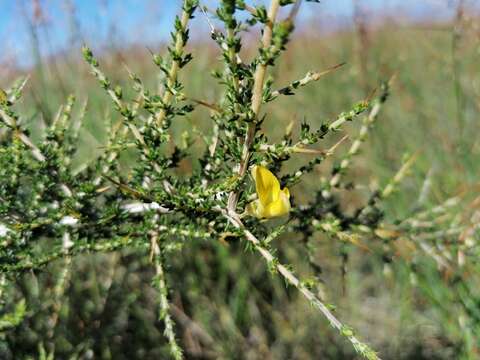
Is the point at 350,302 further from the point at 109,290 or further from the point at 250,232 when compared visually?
the point at 250,232

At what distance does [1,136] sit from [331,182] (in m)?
0.76

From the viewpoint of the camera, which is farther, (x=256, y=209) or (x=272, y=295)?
(x=272, y=295)

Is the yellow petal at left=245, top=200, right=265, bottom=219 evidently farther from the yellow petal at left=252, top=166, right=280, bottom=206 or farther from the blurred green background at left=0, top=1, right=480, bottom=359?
the blurred green background at left=0, top=1, right=480, bottom=359

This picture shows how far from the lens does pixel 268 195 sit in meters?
0.61

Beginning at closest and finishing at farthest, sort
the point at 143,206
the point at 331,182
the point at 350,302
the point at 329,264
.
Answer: the point at 143,206 < the point at 331,182 < the point at 350,302 < the point at 329,264

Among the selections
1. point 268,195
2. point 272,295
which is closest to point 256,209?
point 268,195

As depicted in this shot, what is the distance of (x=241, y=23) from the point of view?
51 centimetres

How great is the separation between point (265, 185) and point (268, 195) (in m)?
0.02

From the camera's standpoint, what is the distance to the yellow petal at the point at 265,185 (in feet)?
1.93

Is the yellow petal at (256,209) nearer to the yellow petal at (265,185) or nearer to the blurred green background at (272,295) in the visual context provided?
the yellow petal at (265,185)

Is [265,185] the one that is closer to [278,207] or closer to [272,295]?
[278,207]

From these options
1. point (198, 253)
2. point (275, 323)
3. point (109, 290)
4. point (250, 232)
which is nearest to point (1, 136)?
point (109, 290)

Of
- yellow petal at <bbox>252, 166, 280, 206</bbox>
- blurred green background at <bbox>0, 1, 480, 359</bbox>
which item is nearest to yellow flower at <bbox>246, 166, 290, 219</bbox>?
yellow petal at <bbox>252, 166, 280, 206</bbox>

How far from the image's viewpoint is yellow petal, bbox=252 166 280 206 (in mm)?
589
